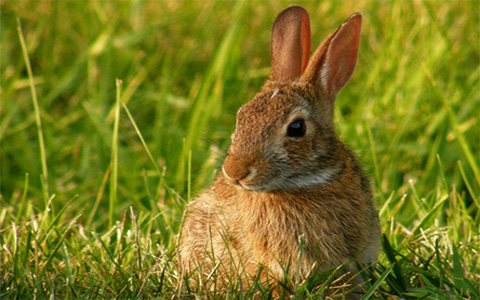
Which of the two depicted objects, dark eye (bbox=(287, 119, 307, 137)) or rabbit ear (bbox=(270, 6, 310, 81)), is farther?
rabbit ear (bbox=(270, 6, 310, 81))

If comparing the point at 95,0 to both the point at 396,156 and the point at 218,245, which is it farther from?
the point at 218,245

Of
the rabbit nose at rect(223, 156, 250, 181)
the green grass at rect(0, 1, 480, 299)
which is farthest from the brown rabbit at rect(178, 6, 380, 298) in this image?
the green grass at rect(0, 1, 480, 299)

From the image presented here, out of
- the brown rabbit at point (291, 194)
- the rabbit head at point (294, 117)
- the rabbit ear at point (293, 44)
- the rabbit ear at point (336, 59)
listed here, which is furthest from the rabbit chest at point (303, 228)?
the rabbit ear at point (293, 44)

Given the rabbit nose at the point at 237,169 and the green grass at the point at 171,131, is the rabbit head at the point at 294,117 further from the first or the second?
the green grass at the point at 171,131

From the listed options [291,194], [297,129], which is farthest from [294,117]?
[291,194]

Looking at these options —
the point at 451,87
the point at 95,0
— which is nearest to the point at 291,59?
the point at 451,87

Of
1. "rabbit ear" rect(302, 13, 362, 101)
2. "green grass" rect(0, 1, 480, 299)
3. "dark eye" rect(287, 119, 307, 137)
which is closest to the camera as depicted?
"dark eye" rect(287, 119, 307, 137)

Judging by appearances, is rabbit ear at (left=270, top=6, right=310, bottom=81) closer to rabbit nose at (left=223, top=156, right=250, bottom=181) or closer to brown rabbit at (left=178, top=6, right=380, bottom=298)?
brown rabbit at (left=178, top=6, right=380, bottom=298)
